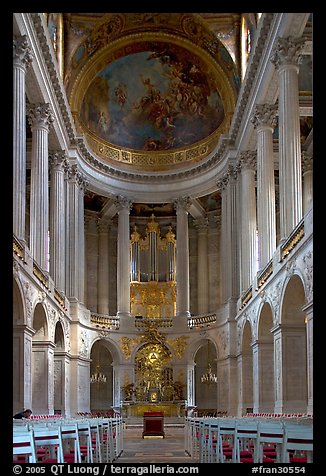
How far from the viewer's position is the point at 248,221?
3697cm

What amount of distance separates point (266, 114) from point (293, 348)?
1067cm

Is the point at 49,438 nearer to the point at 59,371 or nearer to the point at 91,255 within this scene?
the point at 59,371

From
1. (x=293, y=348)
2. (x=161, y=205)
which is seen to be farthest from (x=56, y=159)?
(x=293, y=348)

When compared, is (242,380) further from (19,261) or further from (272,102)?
(19,261)

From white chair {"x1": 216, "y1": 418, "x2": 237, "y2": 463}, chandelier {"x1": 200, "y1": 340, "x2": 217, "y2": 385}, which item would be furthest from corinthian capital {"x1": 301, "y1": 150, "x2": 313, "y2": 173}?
white chair {"x1": 216, "y1": 418, "x2": 237, "y2": 463}

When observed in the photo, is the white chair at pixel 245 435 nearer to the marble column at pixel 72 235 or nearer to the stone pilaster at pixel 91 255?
the marble column at pixel 72 235

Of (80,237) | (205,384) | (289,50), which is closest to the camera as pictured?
(289,50)

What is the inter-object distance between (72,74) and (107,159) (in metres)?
6.42

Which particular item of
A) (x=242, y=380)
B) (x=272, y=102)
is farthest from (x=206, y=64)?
(x=242, y=380)

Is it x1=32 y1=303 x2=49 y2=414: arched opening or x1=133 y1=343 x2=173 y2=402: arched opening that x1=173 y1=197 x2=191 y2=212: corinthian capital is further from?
x1=32 y1=303 x2=49 y2=414: arched opening

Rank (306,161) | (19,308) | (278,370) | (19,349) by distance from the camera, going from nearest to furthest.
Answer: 1. (19,349)
2. (19,308)
3. (278,370)
4. (306,161)

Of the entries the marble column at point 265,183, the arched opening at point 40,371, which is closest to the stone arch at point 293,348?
the marble column at point 265,183

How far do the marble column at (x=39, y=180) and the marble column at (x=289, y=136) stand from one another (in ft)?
33.1
